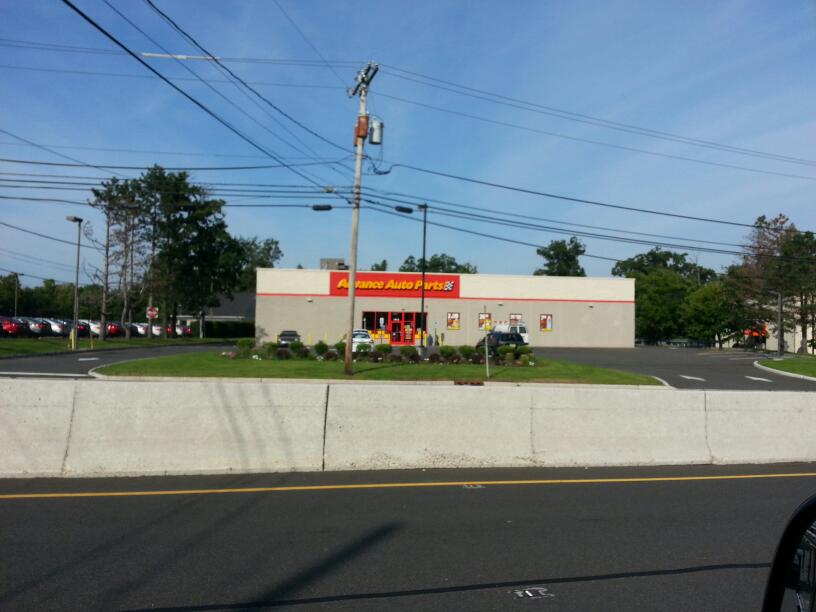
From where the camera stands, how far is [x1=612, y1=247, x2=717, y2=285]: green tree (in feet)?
454

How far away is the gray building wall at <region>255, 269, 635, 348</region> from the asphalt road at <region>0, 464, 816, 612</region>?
4894 cm

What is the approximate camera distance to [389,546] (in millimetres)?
6055

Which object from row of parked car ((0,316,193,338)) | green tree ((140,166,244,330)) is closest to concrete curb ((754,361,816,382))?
row of parked car ((0,316,193,338))

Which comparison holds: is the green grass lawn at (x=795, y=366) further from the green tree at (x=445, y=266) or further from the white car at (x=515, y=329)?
the green tree at (x=445, y=266)

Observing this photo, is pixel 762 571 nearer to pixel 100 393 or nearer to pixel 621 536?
pixel 621 536

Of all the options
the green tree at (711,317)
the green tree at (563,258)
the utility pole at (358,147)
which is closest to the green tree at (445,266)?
the green tree at (563,258)

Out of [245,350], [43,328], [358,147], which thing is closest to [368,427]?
[358,147]

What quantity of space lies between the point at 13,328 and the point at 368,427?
51.5 m

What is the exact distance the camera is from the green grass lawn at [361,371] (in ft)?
86.5

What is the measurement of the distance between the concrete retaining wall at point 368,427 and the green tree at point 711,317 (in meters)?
65.9

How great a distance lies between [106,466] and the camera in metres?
8.98

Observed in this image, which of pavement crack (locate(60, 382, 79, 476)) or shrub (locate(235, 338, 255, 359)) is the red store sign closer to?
shrub (locate(235, 338, 255, 359))

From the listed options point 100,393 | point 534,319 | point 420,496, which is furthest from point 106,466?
point 534,319

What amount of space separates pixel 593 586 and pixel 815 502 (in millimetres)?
3172
